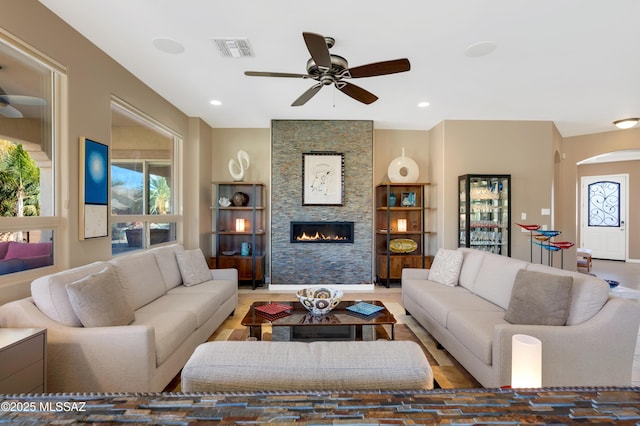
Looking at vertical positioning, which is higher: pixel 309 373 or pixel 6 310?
pixel 309 373

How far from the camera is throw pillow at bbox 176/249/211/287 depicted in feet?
11.4

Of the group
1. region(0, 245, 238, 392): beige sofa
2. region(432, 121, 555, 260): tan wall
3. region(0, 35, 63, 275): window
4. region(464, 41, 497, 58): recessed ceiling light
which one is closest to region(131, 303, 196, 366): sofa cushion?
region(0, 245, 238, 392): beige sofa

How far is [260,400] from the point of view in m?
0.67

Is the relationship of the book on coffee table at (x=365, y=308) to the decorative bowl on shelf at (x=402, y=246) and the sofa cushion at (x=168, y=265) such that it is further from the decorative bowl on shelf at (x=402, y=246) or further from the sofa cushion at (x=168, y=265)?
the decorative bowl on shelf at (x=402, y=246)

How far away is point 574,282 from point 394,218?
3.45 m

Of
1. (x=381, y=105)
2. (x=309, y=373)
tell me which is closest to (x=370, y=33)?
(x=381, y=105)

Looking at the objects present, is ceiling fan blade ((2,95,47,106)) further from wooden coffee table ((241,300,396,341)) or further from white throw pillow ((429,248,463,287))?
white throw pillow ((429,248,463,287))

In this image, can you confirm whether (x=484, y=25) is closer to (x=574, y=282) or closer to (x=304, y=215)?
(x=574, y=282)

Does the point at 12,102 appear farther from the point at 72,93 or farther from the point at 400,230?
the point at 400,230

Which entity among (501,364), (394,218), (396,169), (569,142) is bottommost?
(501,364)

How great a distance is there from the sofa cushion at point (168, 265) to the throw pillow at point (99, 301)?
0.98 metres

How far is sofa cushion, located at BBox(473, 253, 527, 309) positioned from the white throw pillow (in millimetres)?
306

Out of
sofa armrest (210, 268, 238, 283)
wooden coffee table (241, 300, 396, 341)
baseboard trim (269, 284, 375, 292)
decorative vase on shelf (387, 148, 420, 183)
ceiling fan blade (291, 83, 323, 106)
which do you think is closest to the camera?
wooden coffee table (241, 300, 396, 341)

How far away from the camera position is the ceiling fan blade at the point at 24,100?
2.11 m
